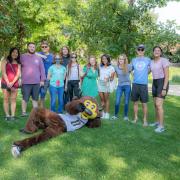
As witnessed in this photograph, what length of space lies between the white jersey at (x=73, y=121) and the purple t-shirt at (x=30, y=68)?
134 cm

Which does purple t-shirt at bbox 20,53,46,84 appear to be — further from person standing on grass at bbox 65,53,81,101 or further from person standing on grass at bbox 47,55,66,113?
person standing on grass at bbox 65,53,81,101

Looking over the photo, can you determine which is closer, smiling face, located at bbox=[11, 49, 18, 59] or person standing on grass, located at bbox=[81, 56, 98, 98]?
smiling face, located at bbox=[11, 49, 18, 59]

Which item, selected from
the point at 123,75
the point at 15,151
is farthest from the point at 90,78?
the point at 15,151

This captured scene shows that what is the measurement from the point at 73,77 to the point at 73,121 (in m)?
1.82

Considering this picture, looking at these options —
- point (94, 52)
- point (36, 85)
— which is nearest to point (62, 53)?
point (36, 85)

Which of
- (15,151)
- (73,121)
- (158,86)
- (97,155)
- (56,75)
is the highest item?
(56,75)

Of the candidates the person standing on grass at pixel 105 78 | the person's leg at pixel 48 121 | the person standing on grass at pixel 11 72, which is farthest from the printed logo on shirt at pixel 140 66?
the person standing on grass at pixel 11 72

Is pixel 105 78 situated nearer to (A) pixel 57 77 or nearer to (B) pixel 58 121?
(A) pixel 57 77

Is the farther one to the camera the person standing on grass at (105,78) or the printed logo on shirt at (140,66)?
the person standing on grass at (105,78)

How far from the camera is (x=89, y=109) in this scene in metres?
7.09

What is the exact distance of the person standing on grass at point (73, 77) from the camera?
8.42m

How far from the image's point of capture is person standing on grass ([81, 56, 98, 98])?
330 inches

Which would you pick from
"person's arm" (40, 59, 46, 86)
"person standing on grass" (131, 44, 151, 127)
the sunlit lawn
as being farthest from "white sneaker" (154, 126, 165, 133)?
"person's arm" (40, 59, 46, 86)

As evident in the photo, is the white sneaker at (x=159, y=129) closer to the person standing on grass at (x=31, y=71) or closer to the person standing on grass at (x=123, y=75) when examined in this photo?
the person standing on grass at (x=123, y=75)
